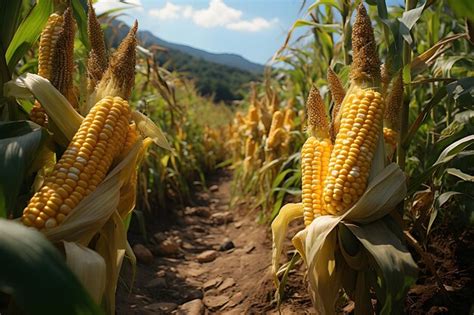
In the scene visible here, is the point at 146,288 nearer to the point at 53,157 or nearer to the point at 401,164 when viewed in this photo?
the point at 53,157

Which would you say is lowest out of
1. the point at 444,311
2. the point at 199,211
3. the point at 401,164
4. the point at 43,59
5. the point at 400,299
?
the point at 199,211

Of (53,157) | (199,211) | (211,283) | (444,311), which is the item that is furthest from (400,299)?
(199,211)

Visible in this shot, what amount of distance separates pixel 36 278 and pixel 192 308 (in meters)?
1.94

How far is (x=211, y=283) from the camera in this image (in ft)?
10.6

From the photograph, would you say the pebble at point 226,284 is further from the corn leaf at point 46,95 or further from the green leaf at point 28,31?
the green leaf at point 28,31

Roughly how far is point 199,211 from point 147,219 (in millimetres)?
1170

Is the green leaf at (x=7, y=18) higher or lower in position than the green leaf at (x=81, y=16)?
lower

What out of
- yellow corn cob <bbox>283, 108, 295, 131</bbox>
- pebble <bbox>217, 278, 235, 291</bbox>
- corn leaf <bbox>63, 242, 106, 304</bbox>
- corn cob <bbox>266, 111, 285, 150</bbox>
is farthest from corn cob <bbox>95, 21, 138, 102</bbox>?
yellow corn cob <bbox>283, 108, 295, 131</bbox>

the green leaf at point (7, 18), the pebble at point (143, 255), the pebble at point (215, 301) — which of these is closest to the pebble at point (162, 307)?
the pebble at point (215, 301)

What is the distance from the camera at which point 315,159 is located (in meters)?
1.86

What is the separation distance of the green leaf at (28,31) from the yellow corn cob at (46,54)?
90mm

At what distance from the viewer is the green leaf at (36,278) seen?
0.89 meters

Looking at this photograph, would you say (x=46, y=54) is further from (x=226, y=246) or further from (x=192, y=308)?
(x=226, y=246)

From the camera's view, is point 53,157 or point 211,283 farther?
point 211,283
